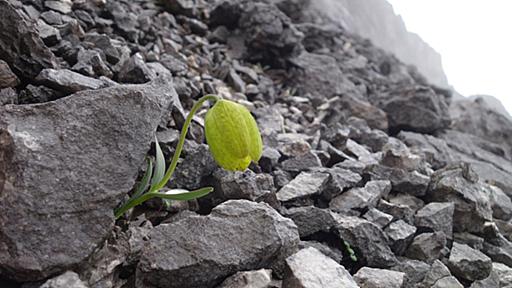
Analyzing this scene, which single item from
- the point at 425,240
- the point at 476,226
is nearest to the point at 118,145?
the point at 425,240

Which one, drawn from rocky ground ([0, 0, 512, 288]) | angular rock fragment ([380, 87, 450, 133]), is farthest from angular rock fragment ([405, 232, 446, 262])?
angular rock fragment ([380, 87, 450, 133])

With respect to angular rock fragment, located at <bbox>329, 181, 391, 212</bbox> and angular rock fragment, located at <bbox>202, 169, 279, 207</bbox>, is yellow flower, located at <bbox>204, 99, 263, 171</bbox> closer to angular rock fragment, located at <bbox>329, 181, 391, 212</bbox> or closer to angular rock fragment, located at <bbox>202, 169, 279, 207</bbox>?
angular rock fragment, located at <bbox>202, 169, 279, 207</bbox>

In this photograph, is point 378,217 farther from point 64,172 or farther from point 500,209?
point 64,172

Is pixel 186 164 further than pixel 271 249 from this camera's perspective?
Yes

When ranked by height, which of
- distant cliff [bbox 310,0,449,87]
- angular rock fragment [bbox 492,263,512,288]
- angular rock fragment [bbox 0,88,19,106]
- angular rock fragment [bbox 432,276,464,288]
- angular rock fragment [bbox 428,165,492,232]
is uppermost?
angular rock fragment [bbox 428,165,492,232]

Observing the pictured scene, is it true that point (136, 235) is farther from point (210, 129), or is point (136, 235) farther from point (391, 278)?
point (391, 278)

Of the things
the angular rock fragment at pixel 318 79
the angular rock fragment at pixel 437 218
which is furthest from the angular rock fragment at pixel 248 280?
the angular rock fragment at pixel 318 79

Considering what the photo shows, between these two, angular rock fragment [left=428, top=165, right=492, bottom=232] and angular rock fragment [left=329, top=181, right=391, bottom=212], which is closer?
angular rock fragment [left=329, top=181, right=391, bottom=212]
